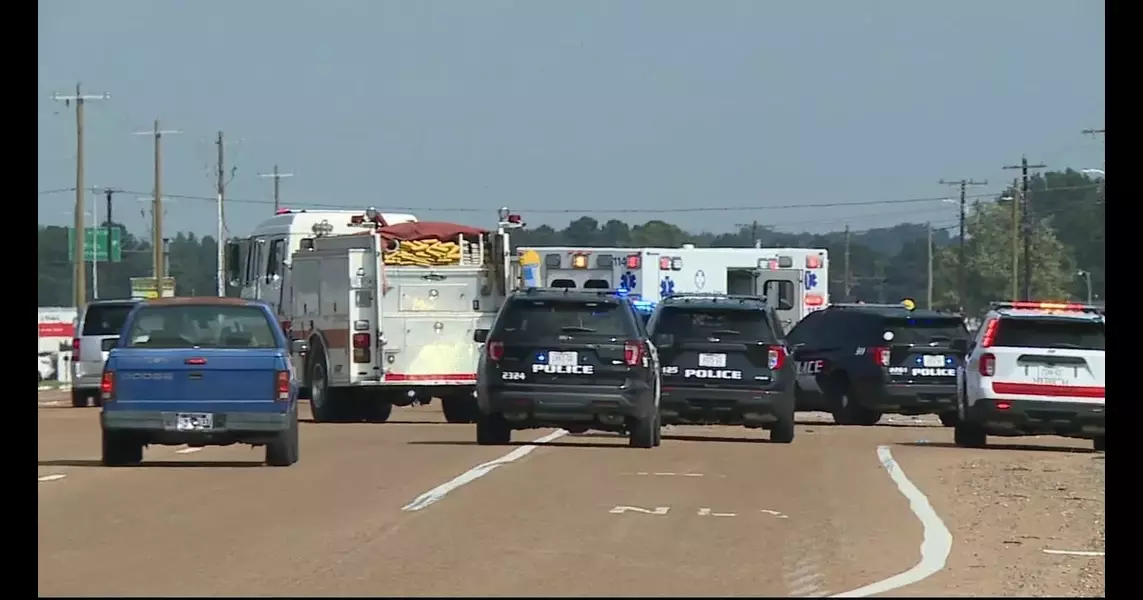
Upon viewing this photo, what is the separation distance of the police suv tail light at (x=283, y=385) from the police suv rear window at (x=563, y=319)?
12.8 ft

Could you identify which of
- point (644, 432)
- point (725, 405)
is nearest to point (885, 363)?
point (725, 405)

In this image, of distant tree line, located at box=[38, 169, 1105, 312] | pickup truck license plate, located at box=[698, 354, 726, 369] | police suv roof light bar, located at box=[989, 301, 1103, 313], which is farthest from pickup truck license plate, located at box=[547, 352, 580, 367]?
distant tree line, located at box=[38, 169, 1105, 312]

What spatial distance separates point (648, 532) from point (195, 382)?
22.3 feet

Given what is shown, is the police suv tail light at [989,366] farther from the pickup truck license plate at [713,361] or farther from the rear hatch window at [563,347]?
the rear hatch window at [563,347]

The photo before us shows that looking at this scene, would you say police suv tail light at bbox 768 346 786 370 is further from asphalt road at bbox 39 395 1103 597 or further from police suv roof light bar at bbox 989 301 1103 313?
police suv roof light bar at bbox 989 301 1103 313

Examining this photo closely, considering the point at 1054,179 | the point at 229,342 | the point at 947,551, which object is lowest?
the point at 947,551

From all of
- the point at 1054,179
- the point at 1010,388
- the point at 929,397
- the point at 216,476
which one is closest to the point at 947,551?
the point at 216,476

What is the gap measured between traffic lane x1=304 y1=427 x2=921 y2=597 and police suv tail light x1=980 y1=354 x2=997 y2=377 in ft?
10.4

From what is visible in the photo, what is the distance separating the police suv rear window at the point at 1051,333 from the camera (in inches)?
A: 1022

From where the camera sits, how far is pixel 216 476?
67.4 ft

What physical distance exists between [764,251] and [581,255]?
3526 mm

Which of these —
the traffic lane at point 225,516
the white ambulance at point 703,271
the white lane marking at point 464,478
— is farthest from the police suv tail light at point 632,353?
the white ambulance at point 703,271

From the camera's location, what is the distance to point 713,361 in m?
26.3
